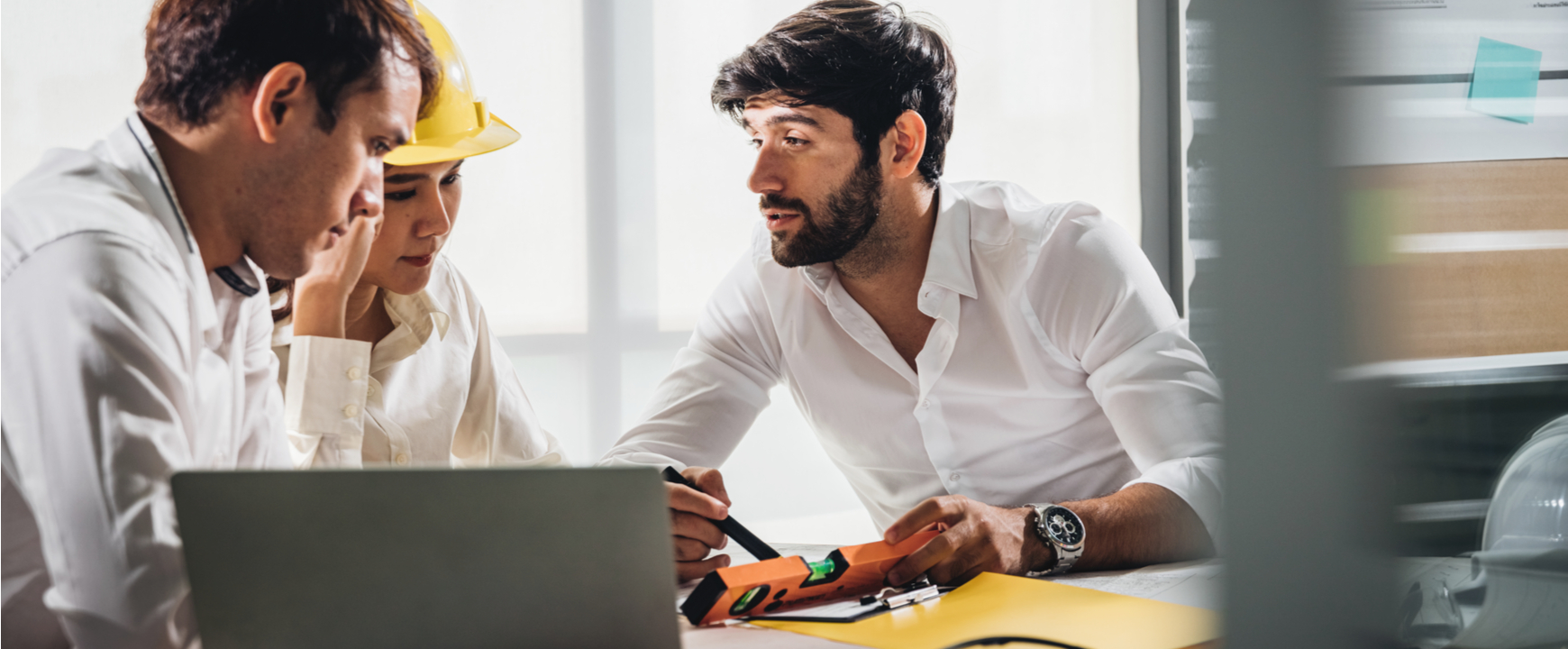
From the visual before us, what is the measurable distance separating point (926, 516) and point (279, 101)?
640mm

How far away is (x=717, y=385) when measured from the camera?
140 cm

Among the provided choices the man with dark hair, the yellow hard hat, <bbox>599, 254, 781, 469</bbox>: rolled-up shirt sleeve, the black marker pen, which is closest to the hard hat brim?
the yellow hard hat

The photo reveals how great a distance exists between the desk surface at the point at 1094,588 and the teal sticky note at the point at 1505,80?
265 millimetres

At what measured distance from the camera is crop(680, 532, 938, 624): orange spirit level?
68 centimetres

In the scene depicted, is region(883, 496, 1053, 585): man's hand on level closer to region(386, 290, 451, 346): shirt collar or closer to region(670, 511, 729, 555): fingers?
region(670, 511, 729, 555): fingers

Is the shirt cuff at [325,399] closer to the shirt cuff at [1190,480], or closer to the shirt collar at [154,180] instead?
the shirt collar at [154,180]

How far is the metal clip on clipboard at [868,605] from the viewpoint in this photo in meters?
0.69

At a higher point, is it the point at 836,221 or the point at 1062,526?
the point at 836,221

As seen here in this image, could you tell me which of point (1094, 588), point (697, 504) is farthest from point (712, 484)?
point (1094, 588)

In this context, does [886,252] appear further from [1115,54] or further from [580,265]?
[1115,54]

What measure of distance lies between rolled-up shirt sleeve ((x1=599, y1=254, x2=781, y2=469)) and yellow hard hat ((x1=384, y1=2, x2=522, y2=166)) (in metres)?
0.41

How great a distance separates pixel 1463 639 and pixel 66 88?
228 centimetres

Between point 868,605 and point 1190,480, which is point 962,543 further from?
point 1190,480

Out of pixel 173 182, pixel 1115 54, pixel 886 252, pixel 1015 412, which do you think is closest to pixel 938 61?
pixel 886 252
